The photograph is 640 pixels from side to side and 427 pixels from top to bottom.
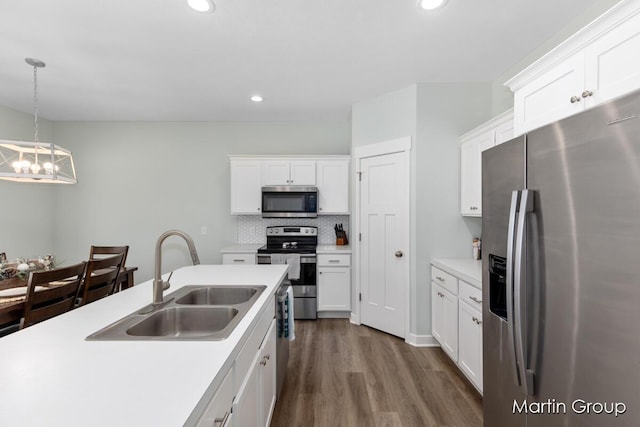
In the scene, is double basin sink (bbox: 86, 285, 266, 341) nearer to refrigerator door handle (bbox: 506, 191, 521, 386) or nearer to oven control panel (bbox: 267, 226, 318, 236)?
refrigerator door handle (bbox: 506, 191, 521, 386)

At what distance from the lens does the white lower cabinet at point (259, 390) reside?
1.16 m

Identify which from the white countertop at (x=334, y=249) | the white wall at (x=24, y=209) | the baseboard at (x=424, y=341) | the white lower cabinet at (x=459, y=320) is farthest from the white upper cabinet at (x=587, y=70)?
the white wall at (x=24, y=209)

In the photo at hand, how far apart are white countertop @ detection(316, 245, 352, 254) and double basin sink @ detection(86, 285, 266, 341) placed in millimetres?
2026

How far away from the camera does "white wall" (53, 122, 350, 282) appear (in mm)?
4480

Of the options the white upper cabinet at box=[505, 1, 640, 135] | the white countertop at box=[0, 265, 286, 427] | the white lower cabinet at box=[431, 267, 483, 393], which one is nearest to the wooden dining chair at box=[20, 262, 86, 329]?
the white countertop at box=[0, 265, 286, 427]

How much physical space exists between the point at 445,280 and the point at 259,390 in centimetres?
194

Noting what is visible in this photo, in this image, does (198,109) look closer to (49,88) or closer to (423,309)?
(49,88)

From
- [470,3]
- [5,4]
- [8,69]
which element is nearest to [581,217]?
[470,3]

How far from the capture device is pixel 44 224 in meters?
4.36

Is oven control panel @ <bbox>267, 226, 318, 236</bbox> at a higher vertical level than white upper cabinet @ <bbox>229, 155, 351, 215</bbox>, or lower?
lower

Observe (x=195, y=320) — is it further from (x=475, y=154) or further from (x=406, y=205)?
(x=475, y=154)

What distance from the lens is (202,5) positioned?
192 cm

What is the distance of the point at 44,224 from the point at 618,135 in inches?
238

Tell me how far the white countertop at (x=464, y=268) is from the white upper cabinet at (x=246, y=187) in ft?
8.06
